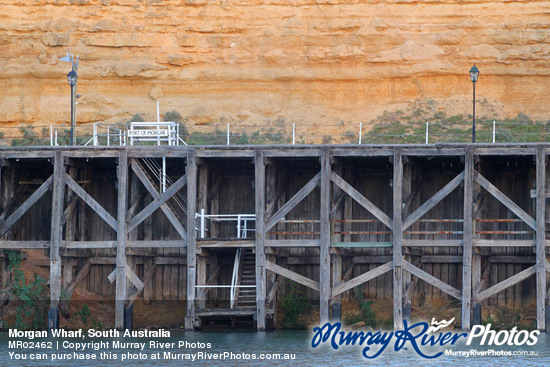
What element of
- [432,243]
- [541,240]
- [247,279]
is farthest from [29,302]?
[541,240]

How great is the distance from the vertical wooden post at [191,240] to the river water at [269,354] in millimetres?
854

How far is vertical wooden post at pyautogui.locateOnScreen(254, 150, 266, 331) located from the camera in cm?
3453

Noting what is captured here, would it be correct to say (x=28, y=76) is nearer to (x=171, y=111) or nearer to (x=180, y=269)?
(x=171, y=111)

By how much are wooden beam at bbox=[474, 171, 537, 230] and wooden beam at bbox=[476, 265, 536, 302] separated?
3.99 feet

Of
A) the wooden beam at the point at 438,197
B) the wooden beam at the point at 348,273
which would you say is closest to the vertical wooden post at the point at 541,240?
the wooden beam at the point at 438,197

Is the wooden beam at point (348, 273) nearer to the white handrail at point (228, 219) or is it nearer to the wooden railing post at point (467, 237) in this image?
the white handrail at point (228, 219)

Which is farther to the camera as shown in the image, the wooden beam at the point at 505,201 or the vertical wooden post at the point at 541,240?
the wooden beam at the point at 505,201

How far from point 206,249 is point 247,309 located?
2.20 metres

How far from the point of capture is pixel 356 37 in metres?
49.4

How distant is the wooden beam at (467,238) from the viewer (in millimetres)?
33719

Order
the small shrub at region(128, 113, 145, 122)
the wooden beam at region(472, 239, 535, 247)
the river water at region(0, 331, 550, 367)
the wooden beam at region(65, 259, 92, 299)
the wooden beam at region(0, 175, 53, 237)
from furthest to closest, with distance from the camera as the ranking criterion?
1. the small shrub at region(128, 113, 145, 122)
2. the wooden beam at region(65, 259, 92, 299)
3. the wooden beam at region(0, 175, 53, 237)
4. the wooden beam at region(472, 239, 535, 247)
5. the river water at region(0, 331, 550, 367)

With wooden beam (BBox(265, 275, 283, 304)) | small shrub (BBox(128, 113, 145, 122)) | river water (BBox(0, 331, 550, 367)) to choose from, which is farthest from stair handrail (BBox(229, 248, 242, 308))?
small shrub (BBox(128, 113, 145, 122))

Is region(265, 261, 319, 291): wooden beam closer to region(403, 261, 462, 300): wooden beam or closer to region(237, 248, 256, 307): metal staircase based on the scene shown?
region(237, 248, 256, 307): metal staircase

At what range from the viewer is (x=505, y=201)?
3384cm
